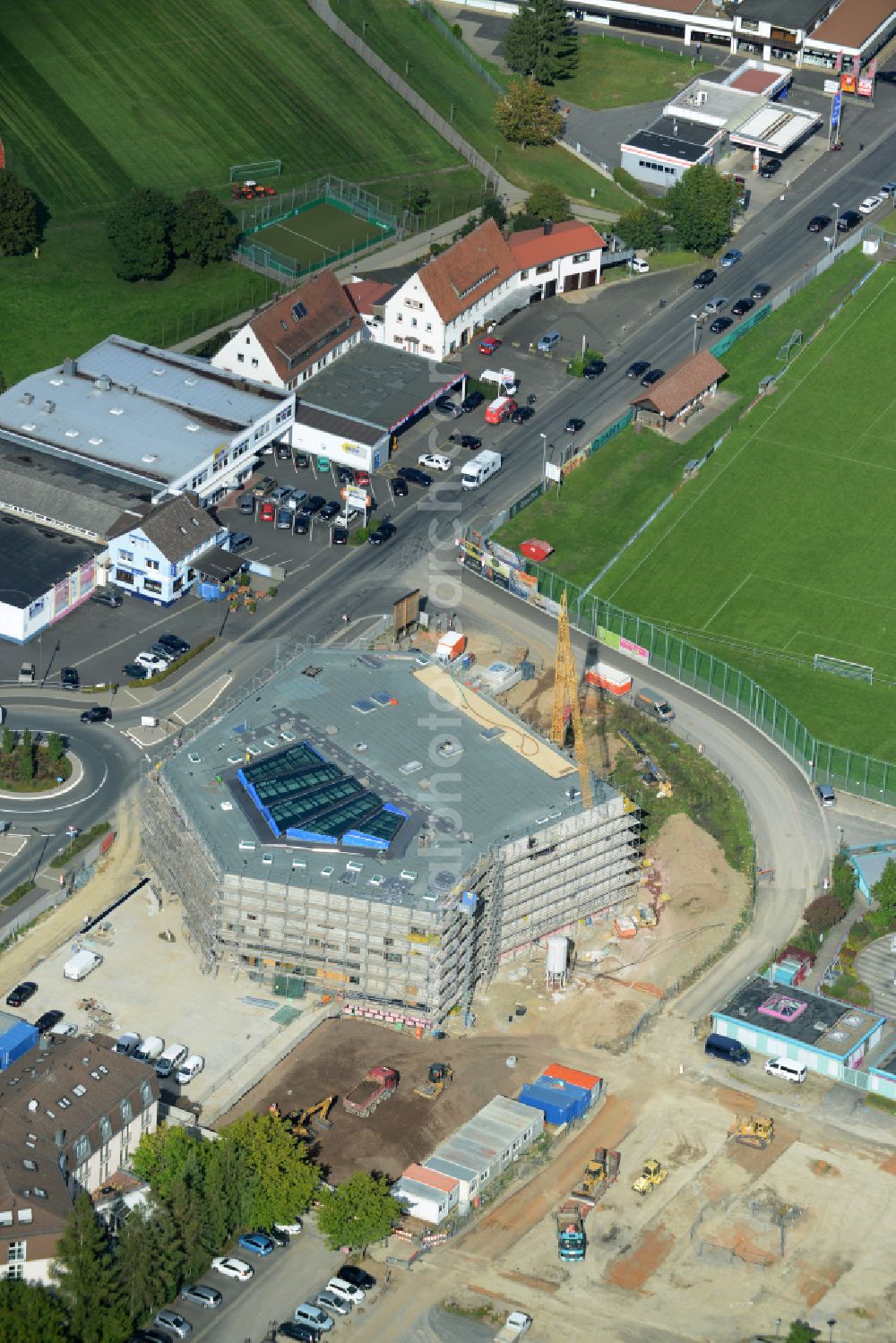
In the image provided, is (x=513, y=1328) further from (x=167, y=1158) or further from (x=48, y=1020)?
(x=48, y=1020)

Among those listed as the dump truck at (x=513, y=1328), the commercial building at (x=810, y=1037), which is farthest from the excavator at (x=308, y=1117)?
the commercial building at (x=810, y=1037)

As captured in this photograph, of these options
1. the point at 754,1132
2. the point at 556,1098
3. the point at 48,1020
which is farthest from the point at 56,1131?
the point at 754,1132

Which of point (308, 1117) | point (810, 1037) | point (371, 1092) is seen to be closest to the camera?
point (308, 1117)

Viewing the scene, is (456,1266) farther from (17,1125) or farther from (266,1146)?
(17,1125)

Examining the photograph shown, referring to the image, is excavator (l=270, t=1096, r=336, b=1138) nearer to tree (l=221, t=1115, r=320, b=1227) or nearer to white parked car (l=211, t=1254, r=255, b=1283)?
tree (l=221, t=1115, r=320, b=1227)

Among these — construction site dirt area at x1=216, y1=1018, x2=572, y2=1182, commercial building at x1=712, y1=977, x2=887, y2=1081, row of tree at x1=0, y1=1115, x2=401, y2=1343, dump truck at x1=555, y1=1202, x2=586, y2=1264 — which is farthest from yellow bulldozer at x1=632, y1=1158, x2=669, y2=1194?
row of tree at x1=0, y1=1115, x2=401, y2=1343

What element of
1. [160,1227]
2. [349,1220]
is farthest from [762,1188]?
[160,1227]
